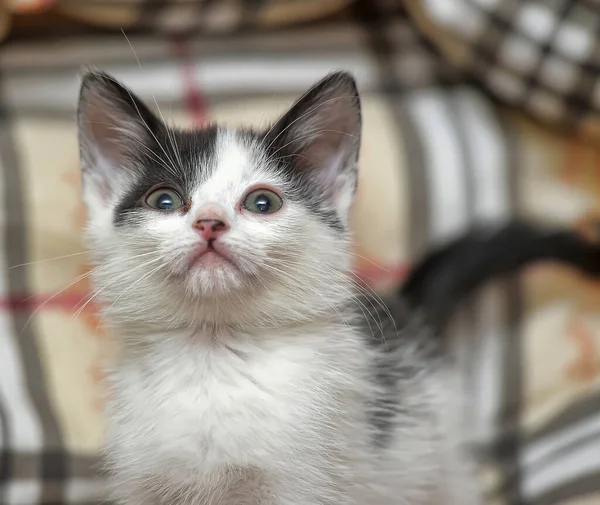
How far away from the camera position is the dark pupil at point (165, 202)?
3.22ft

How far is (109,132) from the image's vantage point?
1.08 metres

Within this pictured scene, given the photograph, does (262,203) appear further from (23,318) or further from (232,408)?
(23,318)

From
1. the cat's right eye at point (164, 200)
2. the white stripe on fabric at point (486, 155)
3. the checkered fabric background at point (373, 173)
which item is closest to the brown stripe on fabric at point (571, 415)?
the checkered fabric background at point (373, 173)

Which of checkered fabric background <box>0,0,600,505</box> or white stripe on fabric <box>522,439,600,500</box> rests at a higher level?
checkered fabric background <box>0,0,600,505</box>

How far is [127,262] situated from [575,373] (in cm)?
105

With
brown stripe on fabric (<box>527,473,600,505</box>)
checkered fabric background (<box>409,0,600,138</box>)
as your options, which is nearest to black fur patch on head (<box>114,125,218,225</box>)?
checkered fabric background (<box>409,0,600,138</box>)

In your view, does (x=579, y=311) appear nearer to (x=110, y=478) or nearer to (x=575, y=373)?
(x=575, y=373)

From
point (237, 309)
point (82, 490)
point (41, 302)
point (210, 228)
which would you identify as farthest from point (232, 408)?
point (41, 302)

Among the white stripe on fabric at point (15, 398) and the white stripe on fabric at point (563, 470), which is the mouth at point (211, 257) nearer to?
the white stripe on fabric at point (15, 398)

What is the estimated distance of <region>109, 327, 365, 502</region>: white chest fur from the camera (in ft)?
3.10

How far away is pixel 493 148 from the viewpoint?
1.70 metres

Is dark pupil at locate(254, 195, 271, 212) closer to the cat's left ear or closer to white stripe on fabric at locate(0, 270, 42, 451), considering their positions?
the cat's left ear

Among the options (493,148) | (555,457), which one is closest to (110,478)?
(555,457)

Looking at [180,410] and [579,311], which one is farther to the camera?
[579,311]
